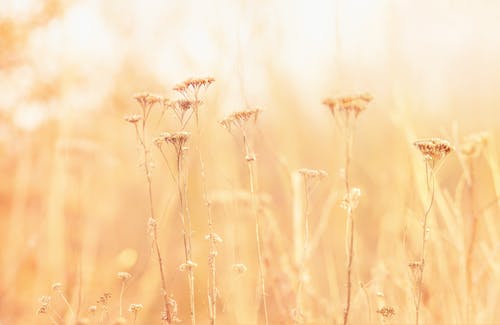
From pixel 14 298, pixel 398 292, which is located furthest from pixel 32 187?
pixel 398 292

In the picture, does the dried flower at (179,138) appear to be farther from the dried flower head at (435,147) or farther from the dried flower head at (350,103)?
the dried flower head at (435,147)

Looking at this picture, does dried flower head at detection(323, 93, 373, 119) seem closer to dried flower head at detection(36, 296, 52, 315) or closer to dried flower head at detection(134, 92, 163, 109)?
dried flower head at detection(134, 92, 163, 109)

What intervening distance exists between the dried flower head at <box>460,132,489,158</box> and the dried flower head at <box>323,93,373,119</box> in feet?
1.72

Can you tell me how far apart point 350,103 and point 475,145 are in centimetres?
62

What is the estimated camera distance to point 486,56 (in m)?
2.65

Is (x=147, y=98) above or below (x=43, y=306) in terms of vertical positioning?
above

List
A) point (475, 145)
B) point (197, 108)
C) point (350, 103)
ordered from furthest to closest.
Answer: point (475, 145) → point (197, 108) → point (350, 103)

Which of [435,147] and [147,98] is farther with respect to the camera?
[147,98]

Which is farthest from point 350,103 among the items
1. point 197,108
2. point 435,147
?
point 197,108

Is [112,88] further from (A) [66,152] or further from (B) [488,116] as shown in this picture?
(B) [488,116]

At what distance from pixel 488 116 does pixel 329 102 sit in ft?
4.87

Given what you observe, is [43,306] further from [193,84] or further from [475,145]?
[475,145]

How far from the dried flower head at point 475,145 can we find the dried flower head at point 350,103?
0.52m

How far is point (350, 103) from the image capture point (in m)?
1.42
